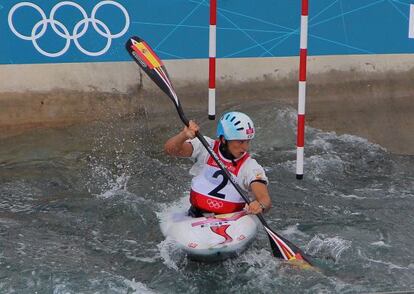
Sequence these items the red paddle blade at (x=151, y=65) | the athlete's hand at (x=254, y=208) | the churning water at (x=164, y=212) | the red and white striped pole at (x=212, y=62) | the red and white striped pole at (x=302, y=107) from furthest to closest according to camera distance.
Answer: the red and white striped pole at (x=212, y=62) → the red and white striped pole at (x=302, y=107) → the red paddle blade at (x=151, y=65) → the athlete's hand at (x=254, y=208) → the churning water at (x=164, y=212)

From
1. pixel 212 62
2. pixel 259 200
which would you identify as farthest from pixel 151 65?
pixel 259 200

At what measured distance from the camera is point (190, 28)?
330 inches

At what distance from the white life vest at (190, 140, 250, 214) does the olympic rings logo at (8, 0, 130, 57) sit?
304 centimetres

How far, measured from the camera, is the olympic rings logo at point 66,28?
787cm

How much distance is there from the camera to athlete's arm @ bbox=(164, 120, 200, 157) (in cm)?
547

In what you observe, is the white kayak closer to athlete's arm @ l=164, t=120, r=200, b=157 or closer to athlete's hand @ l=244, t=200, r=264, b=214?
athlete's hand @ l=244, t=200, r=264, b=214

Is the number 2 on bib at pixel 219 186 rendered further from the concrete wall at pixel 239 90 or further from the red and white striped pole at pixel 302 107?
the concrete wall at pixel 239 90

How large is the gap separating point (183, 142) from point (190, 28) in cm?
310

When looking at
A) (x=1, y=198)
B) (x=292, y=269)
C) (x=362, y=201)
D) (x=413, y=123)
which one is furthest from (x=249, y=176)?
(x=413, y=123)

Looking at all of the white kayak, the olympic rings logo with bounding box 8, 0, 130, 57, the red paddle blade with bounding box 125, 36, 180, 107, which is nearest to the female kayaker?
the white kayak

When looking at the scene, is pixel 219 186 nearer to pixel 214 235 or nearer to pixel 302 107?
pixel 214 235

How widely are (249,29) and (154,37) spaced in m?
1.13

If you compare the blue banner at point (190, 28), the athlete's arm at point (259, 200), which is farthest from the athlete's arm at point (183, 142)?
the blue banner at point (190, 28)

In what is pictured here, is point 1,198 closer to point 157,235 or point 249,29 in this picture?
point 157,235
